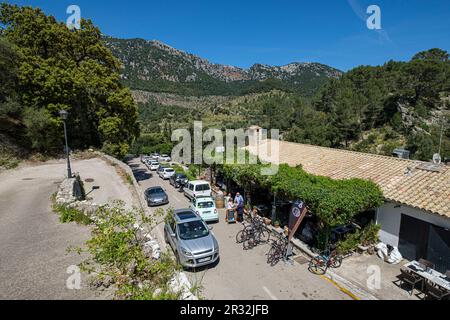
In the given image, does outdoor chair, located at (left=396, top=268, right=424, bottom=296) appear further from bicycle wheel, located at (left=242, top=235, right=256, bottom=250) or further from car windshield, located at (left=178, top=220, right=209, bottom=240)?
car windshield, located at (left=178, top=220, right=209, bottom=240)

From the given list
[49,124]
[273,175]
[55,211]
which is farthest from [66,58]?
[273,175]

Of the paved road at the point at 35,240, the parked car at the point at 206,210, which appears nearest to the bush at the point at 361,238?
the parked car at the point at 206,210

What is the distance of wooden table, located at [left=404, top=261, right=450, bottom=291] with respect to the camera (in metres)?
7.37

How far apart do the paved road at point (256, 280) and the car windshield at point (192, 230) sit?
1.30m

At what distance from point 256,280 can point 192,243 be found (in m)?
2.69

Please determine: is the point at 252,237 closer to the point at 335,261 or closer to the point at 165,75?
the point at 335,261

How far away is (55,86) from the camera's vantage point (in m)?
Result: 21.3

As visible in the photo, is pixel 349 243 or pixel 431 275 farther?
pixel 349 243

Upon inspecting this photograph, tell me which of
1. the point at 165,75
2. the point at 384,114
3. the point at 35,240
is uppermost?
the point at 165,75

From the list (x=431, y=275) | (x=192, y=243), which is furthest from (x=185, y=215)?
(x=431, y=275)

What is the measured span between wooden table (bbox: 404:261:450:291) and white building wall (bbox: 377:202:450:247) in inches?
70.8

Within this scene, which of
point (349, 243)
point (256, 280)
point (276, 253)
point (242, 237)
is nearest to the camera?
point (256, 280)

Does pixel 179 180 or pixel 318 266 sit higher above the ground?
pixel 179 180

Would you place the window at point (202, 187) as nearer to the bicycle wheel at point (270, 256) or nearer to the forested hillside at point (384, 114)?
the bicycle wheel at point (270, 256)
